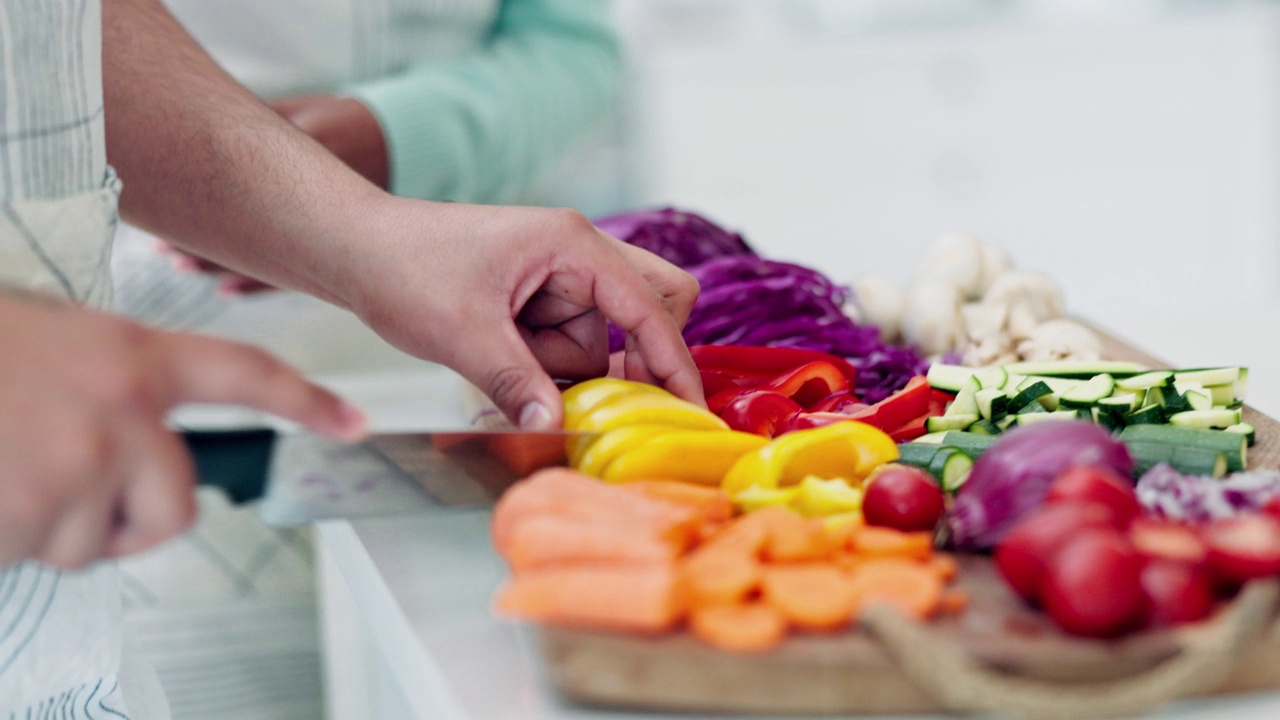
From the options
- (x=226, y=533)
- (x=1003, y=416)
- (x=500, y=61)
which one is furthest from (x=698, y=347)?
(x=500, y=61)

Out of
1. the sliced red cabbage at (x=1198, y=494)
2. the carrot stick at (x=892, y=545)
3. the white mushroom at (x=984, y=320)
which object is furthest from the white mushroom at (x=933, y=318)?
the carrot stick at (x=892, y=545)

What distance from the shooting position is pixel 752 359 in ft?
4.08

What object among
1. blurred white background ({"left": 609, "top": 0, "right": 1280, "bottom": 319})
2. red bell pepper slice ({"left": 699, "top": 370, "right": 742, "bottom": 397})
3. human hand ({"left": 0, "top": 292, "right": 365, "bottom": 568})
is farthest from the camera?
blurred white background ({"left": 609, "top": 0, "right": 1280, "bottom": 319})

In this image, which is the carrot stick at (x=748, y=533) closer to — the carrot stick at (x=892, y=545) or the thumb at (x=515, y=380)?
the carrot stick at (x=892, y=545)

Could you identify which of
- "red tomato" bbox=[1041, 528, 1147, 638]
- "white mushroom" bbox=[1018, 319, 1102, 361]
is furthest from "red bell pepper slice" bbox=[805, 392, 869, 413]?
"red tomato" bbox=[1041, 528, 1147, 638]

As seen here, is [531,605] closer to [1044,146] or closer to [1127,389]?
[1127,389]

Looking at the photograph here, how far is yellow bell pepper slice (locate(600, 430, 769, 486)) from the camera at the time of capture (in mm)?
922

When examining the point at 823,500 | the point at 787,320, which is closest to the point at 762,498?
the point at 823,500

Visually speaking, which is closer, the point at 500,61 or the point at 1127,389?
the point at 1127,389

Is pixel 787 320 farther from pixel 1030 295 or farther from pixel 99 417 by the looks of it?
pixel 99 417

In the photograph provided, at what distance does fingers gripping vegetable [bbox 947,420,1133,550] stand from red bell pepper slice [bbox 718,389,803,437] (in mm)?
252

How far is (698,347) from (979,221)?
3.42 meters

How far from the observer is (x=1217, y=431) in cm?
99

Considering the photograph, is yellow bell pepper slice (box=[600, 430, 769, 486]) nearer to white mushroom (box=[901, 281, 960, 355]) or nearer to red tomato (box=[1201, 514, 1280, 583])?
red tomato (box=[1201, 514, 1280, 583])
